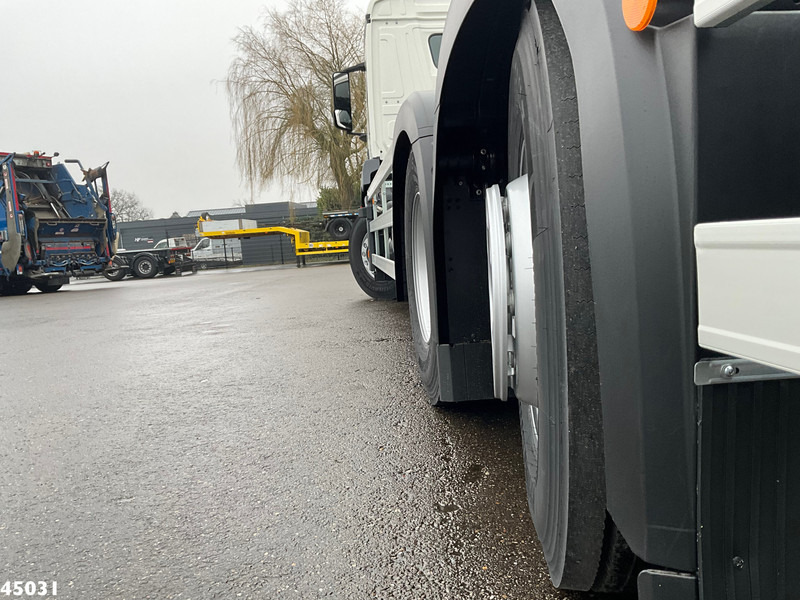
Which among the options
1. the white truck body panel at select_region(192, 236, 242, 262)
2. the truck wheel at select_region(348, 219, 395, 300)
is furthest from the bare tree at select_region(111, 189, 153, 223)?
the truck wheel at select_region(348, 219, 395, 300)

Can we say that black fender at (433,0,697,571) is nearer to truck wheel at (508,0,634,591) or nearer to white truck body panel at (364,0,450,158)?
truck wheel at (508,0,634,591)

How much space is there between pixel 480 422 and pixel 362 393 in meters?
0.79

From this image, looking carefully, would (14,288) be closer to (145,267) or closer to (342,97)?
(145,267)

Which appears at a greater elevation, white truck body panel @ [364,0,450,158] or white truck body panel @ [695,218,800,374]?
white truck body panel @ [364,0,450,158]

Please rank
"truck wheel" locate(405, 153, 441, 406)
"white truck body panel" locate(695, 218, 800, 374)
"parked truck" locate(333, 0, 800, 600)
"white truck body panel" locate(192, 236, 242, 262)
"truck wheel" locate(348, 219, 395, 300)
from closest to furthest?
"white truck body panel" locate(695, 218, 800, 374), "parked truck" locate(333, 0, 800, 600), "truck wheel" locate(405, 153, 441, 406), "truck wheel" locate(348, 219, 395, 300), "white truck body panel" locate(192, 236, 242, 262)

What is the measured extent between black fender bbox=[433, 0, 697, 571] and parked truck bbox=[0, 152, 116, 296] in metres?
15.1

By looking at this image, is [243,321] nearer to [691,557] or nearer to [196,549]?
[196,549]

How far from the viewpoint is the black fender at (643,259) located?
0.72 meters

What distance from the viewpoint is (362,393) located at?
2.82 m

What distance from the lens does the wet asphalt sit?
4.29 feet

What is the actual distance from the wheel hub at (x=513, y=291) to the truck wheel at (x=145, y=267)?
1944 centimetres

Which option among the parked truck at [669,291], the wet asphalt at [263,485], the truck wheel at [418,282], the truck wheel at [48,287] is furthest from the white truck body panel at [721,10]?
the truck wheel at [48,287]

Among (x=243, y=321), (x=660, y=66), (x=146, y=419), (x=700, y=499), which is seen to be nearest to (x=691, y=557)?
(x=700, y=499)

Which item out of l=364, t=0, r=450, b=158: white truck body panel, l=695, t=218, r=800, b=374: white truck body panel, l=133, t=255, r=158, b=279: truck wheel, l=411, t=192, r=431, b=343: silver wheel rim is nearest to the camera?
l=695, t=218, r=800, b=374: white truck body panel
